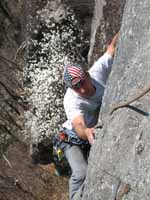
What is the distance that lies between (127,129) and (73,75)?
3.62 feet

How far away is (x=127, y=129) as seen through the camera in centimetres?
470

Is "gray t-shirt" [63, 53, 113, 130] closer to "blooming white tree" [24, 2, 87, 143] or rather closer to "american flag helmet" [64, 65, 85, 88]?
"american flag helmet" [64, 65, 85, 88]

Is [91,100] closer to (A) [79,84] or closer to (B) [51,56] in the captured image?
(A) [79,84]

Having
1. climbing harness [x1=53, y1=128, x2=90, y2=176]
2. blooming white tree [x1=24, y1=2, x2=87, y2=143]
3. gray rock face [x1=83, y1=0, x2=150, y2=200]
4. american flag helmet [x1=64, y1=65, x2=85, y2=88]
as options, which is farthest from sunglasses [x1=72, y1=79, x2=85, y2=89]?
blooming white tree [x1=24, y1=2, x2=87, y2=143]

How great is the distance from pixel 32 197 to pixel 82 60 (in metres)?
4.67

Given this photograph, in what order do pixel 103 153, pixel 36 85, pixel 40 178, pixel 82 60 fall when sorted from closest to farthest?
1. pixel 103 153
2. pixel 82 60
3. pixel 36 85
4. pixel 40 178

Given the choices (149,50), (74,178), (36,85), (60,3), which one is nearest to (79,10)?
(60,3)

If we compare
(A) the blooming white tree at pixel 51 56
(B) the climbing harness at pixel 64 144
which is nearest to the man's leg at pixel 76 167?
(B) the climbing harness at pixel 64 144

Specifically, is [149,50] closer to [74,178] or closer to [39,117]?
[74,178]

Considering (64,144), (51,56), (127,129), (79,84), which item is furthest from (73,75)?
(51,56)

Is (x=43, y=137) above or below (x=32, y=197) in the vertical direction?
above

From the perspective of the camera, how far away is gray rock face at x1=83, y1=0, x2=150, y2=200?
451 cm

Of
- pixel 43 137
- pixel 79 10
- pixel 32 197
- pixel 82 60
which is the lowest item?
pixel 32 197

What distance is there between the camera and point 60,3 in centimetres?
895
